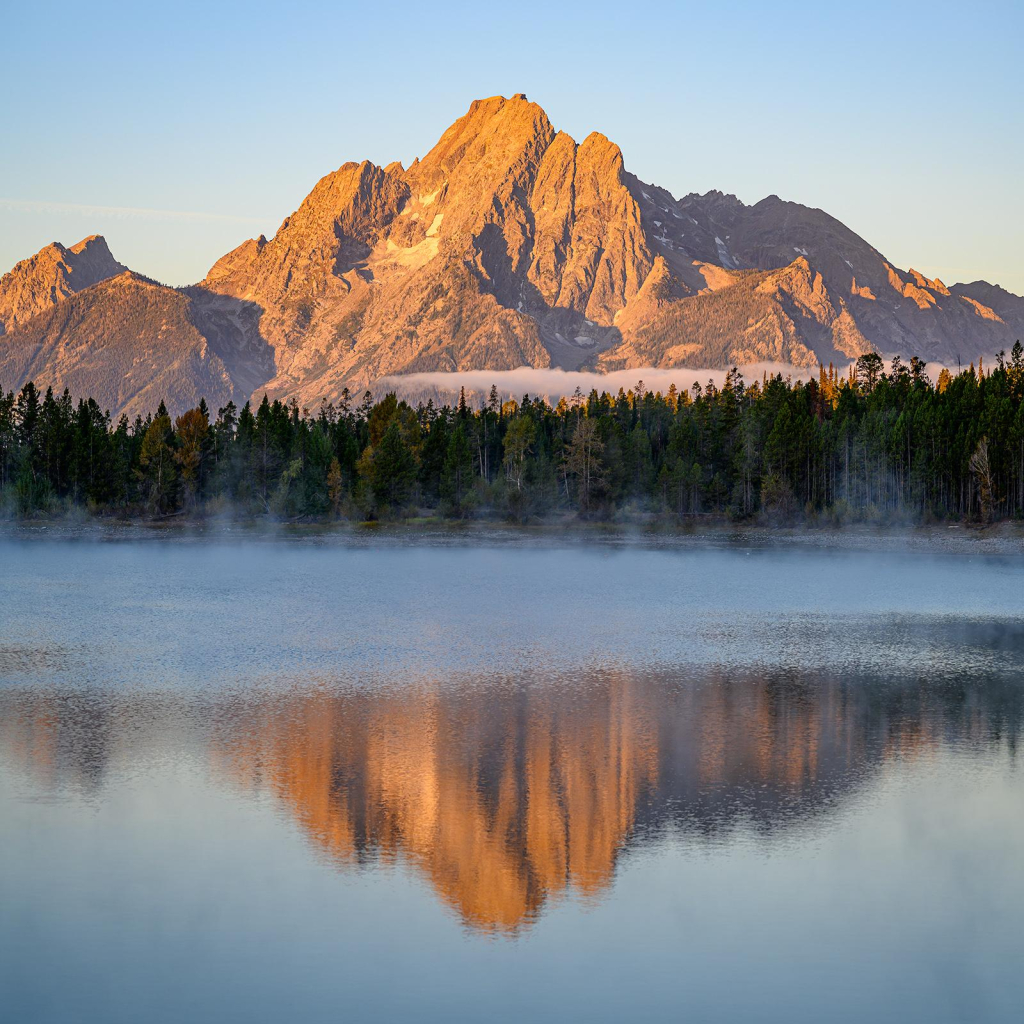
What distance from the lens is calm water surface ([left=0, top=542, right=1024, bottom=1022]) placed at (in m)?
18.6

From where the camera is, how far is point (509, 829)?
25094 millimetres

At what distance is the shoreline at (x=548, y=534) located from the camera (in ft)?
438

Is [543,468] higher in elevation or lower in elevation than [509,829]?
higher

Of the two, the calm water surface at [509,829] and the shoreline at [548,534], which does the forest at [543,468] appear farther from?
the calm water surface at [509,829]

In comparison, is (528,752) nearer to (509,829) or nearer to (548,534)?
(509,829)

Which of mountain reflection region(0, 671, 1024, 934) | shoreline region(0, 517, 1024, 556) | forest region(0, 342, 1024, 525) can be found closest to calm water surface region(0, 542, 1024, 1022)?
mountain reflection region(0, 671, 1024, 934)

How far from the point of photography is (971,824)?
26.0 meters

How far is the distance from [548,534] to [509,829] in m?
128

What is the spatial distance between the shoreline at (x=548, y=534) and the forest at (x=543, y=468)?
14.9 ft

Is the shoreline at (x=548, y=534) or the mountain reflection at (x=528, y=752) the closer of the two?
the mountain reflection at (x=528, y=752)

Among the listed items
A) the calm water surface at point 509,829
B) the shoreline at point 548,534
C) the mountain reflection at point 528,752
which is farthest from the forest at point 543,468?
the mountain reflection at point 528,752

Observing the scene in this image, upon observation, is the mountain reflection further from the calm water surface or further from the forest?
the forest

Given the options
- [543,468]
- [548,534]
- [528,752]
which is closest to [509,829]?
[528,752]

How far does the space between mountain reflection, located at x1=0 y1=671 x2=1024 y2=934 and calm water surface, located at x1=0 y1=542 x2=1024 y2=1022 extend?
123 mm
